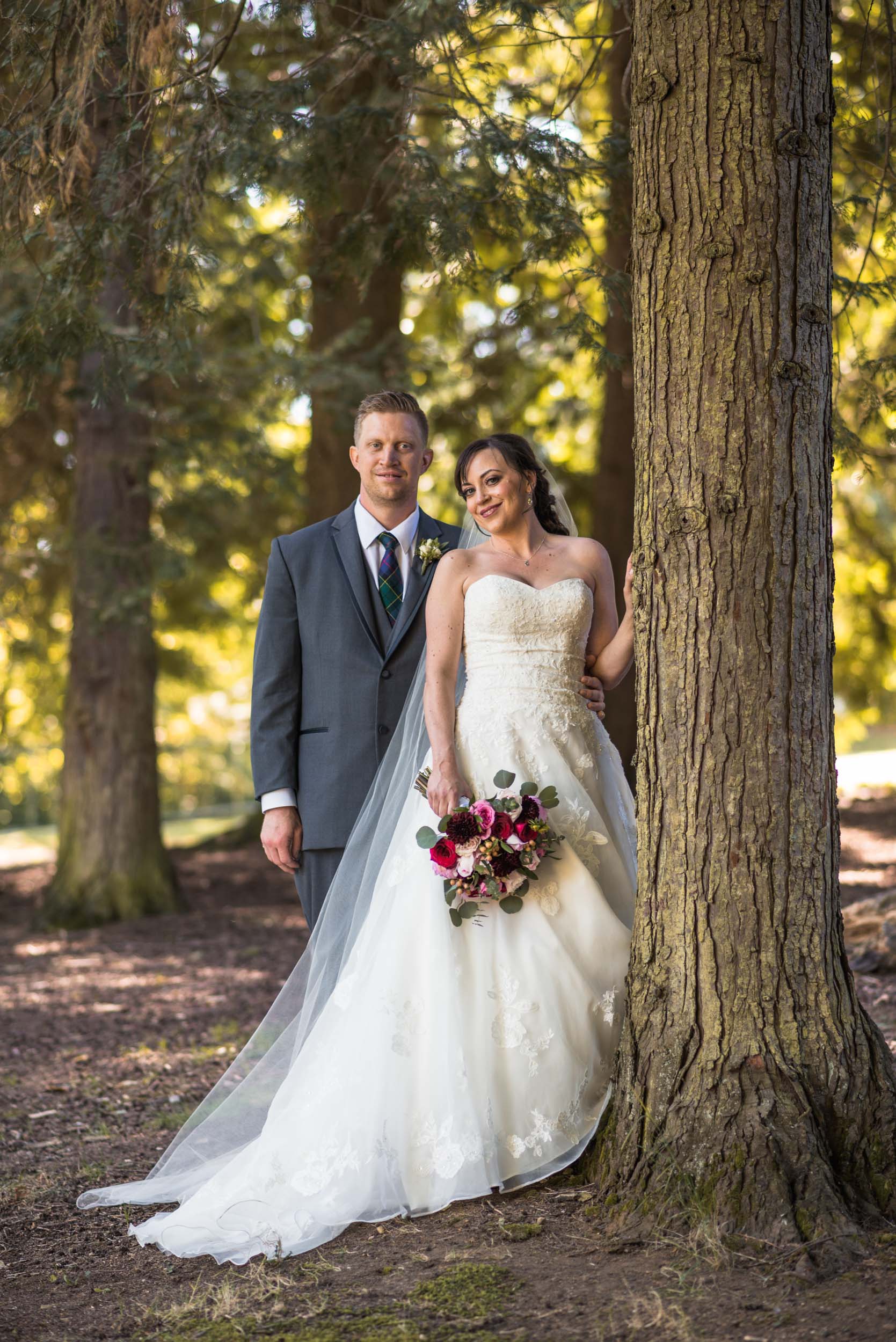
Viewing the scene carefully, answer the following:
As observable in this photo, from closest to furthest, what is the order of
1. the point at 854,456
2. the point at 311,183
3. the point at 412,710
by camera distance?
the point at 412,710 → the point at 854,456 → the point at 311,183

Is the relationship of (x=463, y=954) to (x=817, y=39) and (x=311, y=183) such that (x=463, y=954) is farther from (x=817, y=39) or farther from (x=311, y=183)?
(x=311, y=183)

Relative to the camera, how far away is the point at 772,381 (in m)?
2.96

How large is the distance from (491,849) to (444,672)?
62cm

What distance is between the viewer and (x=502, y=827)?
132 inches

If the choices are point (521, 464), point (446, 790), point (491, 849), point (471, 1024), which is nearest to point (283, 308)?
point (521, 464)

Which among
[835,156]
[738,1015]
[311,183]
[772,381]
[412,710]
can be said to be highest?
[835,156]

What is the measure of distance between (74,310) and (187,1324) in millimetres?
3457

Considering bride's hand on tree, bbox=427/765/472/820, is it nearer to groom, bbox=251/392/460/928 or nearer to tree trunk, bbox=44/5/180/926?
groom, bbox=251/392/460/928

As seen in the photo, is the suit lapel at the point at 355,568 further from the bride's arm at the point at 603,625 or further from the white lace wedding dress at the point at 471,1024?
the bride's arm at the point at 603,625

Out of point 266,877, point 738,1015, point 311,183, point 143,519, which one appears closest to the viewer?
point 738,1015

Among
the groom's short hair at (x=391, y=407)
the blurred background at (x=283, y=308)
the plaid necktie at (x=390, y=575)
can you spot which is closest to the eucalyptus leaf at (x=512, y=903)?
the plaid necktie at (x=390, y=575)

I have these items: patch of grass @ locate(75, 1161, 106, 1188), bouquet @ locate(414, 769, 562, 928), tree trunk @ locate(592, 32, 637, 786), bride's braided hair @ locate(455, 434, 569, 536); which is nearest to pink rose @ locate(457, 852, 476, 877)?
bouquet @ locate(414, 769, 562, 928)

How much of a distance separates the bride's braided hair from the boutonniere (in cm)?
22

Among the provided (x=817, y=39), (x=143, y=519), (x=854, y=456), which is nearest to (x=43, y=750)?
(x=143, y=519)
